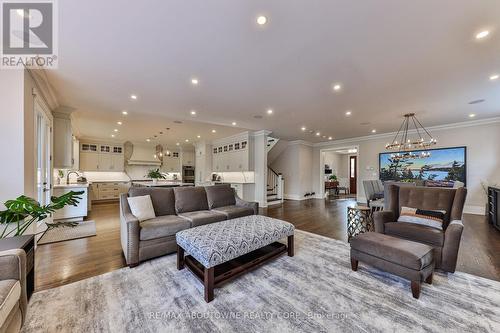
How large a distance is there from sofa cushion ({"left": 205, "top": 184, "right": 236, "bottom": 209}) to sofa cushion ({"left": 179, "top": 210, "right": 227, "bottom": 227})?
0.42 m

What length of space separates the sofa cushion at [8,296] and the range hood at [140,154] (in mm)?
8891

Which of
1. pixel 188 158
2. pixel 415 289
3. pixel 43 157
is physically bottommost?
pixel 415 289

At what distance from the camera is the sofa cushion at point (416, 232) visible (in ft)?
7.91

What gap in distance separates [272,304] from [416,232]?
86.3 inches

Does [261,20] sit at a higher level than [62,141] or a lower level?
higher

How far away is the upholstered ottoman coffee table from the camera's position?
1902mm

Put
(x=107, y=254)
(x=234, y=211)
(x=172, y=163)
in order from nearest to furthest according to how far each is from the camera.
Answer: (x=107, y=254), (x=234, y=211), (x=172, y=163)

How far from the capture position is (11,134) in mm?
2486

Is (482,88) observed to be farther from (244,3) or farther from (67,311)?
(67,311)

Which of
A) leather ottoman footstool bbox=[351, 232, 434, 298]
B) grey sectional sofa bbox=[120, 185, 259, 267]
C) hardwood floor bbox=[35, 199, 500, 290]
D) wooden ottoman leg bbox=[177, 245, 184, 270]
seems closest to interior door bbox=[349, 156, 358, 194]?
hardwood floor bbox=[35, 199, 500, 290]

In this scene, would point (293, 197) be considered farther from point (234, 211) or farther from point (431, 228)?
point (431, 228)

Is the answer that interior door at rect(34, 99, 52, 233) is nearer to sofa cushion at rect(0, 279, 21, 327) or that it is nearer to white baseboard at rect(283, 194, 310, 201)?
sofa cushion at rect(0, 279, 21, 327)

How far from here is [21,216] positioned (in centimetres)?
209

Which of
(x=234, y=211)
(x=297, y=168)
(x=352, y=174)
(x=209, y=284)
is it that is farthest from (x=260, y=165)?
(x=352, y=174)
